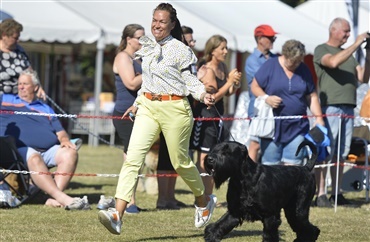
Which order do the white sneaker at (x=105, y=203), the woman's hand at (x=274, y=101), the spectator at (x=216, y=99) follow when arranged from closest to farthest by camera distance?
the white sneaker at (x=105, y=203)
the spectator at (x=216, y=99)
the woman's hand at (x=274, y=101)

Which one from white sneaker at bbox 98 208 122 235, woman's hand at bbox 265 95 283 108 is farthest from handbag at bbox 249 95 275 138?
white sneaker at bbox 98 208 122 235

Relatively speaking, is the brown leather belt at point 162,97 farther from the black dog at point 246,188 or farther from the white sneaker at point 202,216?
the white sneaker at point 202,216

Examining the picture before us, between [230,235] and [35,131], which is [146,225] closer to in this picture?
[230,235]

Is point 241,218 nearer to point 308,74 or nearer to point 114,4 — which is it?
point 308,74

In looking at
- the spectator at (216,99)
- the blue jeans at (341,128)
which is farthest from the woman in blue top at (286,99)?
the spectator at (216,99)

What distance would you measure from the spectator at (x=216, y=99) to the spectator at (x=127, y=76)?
2.30 ft

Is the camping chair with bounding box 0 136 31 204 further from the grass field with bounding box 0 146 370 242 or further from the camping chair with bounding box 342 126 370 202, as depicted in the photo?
the camping chair with bounding box 342 126 370 202

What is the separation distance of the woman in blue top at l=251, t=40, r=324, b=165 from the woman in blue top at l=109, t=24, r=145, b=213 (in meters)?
1.42

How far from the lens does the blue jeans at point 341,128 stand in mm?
9273

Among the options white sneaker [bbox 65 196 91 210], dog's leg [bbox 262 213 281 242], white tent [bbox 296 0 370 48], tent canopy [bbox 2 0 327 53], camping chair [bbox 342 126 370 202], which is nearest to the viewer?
dog's leg [bbox 262 213 281 242]

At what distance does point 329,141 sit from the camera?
8.97 metres

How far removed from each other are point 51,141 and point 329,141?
2915 millimetres

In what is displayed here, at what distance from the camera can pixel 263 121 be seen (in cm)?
882

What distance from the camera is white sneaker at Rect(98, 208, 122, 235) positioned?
608 centimetres
